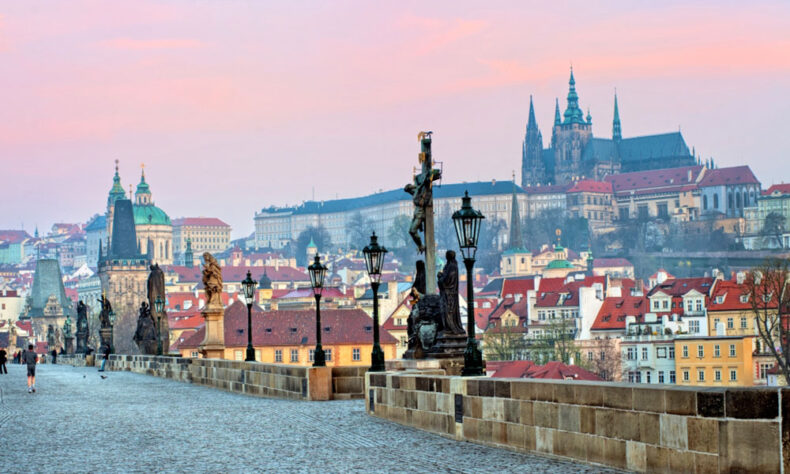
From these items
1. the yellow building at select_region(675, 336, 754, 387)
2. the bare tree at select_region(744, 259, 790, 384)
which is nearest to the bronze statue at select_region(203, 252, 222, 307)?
the bare tree at select_region(744, 259, 790, 384)

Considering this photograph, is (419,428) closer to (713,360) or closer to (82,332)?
(82,332)

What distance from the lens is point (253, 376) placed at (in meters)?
26.1

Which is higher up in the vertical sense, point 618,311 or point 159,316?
point 618,311

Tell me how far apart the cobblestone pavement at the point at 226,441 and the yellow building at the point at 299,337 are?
2760 inches

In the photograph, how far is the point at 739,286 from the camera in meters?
95.7

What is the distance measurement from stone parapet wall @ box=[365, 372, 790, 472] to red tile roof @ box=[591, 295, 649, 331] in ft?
305

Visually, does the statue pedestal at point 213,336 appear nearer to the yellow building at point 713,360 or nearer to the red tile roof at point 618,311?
the yellow building at point 713,360

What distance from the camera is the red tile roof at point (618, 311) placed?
357 ft

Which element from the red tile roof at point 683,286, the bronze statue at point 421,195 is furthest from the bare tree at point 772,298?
the bronze statue at point 421,195

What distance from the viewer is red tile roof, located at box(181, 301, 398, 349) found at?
9475 cm

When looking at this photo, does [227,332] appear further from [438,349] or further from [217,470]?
[217,470]

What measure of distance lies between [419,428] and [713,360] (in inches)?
2621

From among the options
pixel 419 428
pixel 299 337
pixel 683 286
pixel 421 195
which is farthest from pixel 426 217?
pixel 683 286

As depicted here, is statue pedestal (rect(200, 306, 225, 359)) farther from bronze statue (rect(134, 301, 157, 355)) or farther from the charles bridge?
bronze statue (rect(134, 301, 157, 355))
